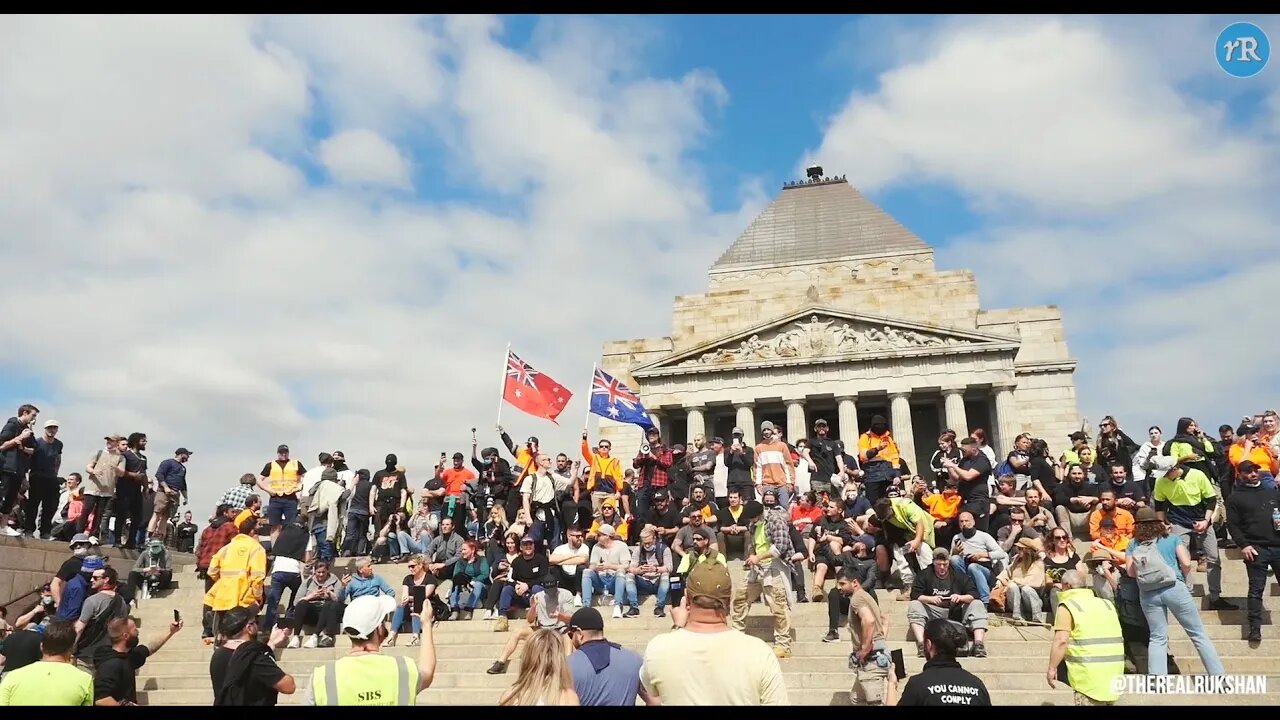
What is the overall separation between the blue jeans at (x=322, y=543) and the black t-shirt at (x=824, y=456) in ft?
28.3

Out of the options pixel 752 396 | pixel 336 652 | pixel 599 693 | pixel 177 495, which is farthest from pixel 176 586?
pixel 752 396

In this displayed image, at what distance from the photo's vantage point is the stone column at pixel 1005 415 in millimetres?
32625

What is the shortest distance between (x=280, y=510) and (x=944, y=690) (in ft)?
41.3

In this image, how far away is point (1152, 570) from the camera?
26.6 ft

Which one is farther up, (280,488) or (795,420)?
(795,420)

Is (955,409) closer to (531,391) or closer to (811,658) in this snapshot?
(531,391)

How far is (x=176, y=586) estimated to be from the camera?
48.3ft

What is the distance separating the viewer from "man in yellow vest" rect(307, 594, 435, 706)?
4305mm

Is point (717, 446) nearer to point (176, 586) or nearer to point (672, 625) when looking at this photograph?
point (672, 625)

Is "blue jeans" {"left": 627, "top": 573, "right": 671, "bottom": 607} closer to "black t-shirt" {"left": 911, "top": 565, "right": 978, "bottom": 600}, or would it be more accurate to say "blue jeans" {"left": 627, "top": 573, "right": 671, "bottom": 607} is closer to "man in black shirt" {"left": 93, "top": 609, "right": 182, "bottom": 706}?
"black t-shirt" {"left": 911, "top": 565, "right": 978, "bottom": 600}

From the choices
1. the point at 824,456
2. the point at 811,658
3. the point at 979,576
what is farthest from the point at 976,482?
the point at 811,658

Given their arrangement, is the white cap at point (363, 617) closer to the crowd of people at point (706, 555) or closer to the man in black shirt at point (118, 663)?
the crowd of people at point (706, 555)

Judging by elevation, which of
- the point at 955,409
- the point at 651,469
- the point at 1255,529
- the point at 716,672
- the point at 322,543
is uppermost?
the point at 955,409

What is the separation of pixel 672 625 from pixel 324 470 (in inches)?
300
